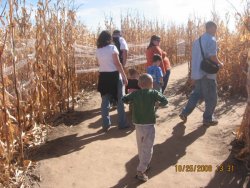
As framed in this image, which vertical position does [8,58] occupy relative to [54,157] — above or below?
above

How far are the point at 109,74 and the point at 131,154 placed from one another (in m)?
1.48

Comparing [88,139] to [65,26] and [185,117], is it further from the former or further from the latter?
[65,26]

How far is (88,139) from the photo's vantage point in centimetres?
557

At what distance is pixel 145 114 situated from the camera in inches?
156

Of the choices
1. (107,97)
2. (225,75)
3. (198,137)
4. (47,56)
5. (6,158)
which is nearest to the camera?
(6,158)

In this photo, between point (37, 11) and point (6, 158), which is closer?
point (6, 158)

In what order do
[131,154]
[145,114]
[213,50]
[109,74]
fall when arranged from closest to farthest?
[145,114]
[131,154]
[213,50]
[109,74]

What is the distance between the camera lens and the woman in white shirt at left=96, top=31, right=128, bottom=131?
5488mm

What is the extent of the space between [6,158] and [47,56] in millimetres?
2779

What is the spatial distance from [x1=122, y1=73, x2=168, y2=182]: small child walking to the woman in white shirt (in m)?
1.54

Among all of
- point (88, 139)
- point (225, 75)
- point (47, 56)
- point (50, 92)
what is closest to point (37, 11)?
point (47, 56)
